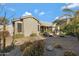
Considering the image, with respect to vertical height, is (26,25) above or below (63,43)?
above

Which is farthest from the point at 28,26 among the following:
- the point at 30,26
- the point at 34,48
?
the point at 34,48

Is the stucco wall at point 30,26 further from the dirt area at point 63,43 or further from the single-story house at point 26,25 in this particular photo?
the dirt area at point 63,43

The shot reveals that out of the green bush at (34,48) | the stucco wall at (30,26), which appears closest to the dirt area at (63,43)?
the green bush at (34,48)

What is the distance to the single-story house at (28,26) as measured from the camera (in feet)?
10.4

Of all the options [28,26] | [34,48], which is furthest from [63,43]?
[28,26]

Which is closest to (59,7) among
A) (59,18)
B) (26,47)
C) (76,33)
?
(59,18)

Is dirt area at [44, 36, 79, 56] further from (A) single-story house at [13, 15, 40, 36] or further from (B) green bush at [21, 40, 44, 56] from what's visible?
(A) single-story house at [13, 15, 40, 36]

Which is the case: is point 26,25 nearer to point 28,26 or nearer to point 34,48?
point 28,26

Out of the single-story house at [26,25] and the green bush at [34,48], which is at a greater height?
the single-story house at [26,25]

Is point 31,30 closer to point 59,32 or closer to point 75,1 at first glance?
point 59,32

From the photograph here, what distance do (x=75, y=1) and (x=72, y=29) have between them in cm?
31

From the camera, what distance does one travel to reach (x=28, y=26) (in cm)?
320

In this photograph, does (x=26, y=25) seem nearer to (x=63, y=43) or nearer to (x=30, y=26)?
(x=30, y=26)

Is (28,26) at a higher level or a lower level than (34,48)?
higher
